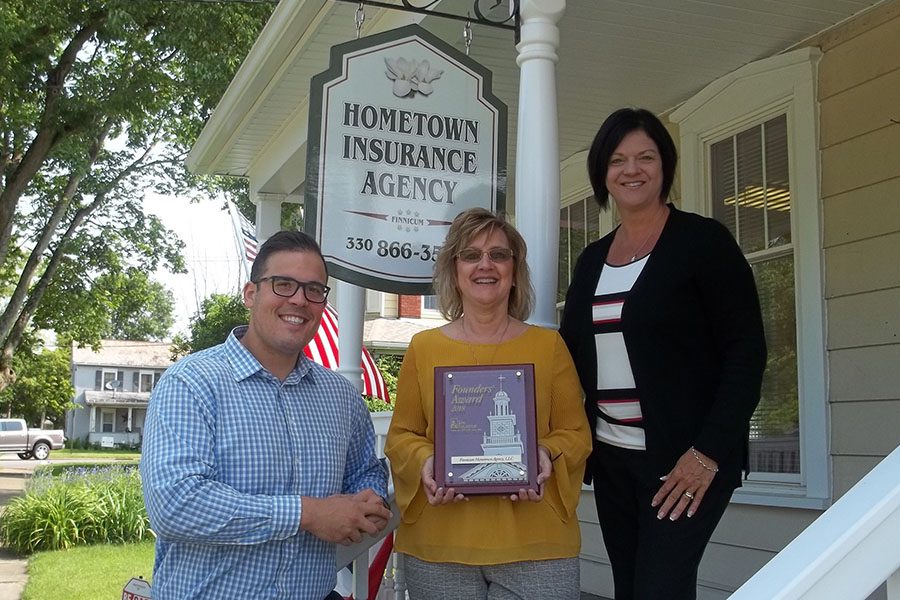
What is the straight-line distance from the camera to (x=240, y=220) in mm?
9984

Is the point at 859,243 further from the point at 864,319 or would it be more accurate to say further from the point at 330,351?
the point at 330,351

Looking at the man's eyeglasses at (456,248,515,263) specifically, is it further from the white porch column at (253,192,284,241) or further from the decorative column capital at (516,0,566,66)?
the white porch column at (253,192,284,241)

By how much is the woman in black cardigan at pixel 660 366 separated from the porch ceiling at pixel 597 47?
5.76ft

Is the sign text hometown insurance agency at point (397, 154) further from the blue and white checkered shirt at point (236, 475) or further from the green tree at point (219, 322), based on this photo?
the green tree at point (219, 322)

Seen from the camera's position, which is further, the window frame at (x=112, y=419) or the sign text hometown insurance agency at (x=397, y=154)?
the window frame at (x=112, y=419)

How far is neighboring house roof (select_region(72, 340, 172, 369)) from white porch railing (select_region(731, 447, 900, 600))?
6105 cm

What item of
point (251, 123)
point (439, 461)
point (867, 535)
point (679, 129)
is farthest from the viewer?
point (251, 123)

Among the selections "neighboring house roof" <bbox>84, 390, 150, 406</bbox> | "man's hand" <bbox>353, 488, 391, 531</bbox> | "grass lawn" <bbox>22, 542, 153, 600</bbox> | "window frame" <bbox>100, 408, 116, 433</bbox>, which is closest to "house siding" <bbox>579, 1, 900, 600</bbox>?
"man's hand" <bbox>353, 488, 391, 531</bbox>

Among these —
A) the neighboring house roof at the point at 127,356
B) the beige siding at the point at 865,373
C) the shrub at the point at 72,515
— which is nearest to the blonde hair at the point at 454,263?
the beige siding at the point at 865,373

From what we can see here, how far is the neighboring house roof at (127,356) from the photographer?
60.7 meters

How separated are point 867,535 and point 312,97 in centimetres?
240

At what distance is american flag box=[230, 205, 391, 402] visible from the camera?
329 inches

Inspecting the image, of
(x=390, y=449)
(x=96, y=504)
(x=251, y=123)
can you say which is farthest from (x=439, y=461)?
(x=96, y=504)

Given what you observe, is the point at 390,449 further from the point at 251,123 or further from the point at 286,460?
the point at 251,123
